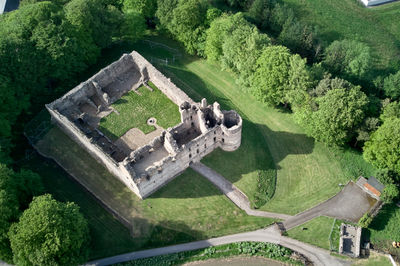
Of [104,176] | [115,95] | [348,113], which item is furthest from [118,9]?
[348,113]

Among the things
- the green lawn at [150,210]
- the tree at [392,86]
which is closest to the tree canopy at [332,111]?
the tree at [392,86]

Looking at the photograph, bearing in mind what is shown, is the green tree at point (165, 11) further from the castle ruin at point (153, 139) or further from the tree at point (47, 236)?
the tree at point (47, 236)

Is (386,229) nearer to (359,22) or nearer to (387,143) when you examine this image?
(387,143)

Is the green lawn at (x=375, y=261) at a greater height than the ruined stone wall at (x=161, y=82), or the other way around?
the ruined stone wall at (x=161, y=82)

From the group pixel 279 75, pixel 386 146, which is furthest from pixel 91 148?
pixel 386 146

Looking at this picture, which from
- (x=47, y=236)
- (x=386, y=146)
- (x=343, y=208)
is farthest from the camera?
(x=343, y=208)

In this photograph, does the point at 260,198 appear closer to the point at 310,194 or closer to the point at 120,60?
the point at 310,194
